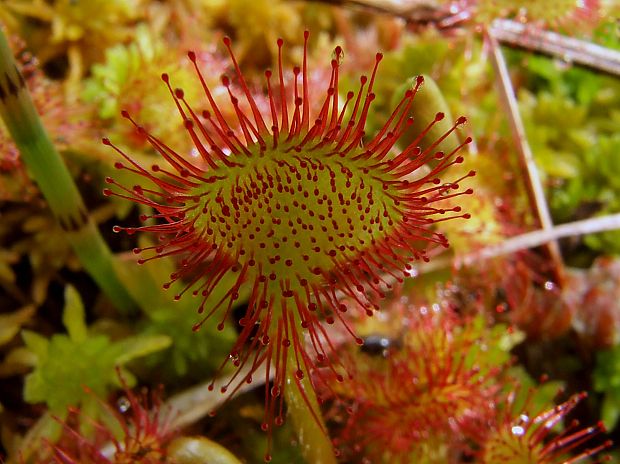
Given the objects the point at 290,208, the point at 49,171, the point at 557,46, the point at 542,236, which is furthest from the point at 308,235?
the point at 557,46

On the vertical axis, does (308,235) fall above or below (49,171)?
below

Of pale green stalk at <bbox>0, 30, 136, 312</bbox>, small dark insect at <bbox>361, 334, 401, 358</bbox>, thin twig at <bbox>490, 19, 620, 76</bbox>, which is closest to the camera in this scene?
pale green stalk at <bbox>0, 30, 136, 312</bbox>

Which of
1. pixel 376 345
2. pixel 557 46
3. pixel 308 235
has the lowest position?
pixel 376 345

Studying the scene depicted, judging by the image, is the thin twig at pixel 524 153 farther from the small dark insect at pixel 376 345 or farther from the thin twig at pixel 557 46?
the small dark insect at pixel 376 345

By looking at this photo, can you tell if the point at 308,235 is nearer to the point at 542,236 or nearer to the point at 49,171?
the point at 49,171

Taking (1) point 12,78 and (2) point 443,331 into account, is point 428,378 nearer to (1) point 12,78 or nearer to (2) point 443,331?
(2) point 443,331

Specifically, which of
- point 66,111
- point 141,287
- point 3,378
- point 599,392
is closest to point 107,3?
point 66,111

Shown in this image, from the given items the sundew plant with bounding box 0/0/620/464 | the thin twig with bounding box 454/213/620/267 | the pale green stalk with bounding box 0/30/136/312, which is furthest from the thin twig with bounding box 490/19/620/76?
the pale green stalk with bounding box 0/30/136/312

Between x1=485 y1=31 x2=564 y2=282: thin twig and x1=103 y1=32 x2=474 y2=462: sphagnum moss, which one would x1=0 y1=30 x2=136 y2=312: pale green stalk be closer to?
x1=103 y1=32 x2=474 y2=462: sphagnum moss
